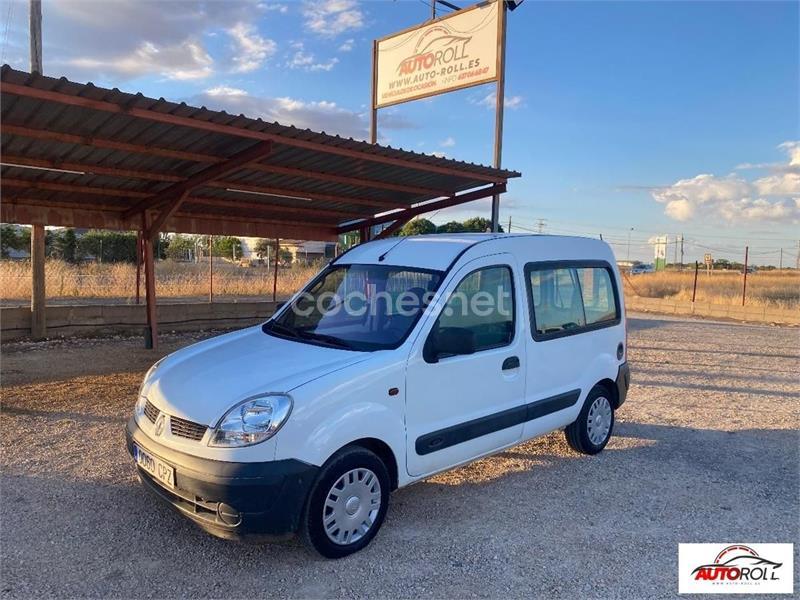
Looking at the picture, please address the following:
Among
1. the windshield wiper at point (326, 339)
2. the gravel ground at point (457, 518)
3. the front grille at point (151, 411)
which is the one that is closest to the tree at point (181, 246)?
the gravel ground at point (457, 518)

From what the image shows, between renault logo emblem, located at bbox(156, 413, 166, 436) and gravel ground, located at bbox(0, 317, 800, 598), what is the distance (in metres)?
0.72

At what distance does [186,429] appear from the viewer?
326 centimetres

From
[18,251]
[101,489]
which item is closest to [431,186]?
[101,489]

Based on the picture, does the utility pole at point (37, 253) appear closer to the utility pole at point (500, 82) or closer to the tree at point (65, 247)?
the utility pole at point (500, 82)

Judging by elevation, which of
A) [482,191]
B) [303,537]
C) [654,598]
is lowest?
[654,598]

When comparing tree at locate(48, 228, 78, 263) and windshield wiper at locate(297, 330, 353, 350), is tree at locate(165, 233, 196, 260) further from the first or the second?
windshield wiper at locate(297, 330, 353, 350)

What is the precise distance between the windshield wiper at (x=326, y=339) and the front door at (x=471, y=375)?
48cm

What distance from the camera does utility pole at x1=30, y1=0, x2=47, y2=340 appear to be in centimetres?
976

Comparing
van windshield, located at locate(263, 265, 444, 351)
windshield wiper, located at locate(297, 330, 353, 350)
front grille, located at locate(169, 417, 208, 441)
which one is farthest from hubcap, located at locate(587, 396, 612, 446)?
front grille, located at locate(169, 417, 208, 441)

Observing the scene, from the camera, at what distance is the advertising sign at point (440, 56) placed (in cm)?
1189

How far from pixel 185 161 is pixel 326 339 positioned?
5183 mm

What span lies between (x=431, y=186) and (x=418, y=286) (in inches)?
251

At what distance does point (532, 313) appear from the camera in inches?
179

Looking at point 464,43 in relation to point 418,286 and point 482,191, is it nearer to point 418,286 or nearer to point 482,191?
point 482,191
